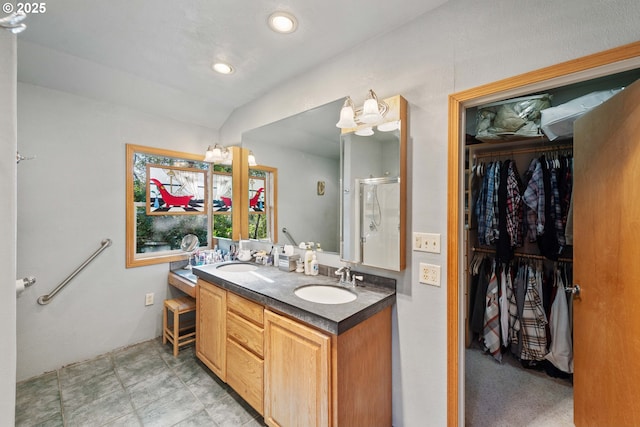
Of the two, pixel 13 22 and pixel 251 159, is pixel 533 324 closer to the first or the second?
pixel 251 159

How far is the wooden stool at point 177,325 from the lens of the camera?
91.6 inches

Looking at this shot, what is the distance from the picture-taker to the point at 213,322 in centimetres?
196

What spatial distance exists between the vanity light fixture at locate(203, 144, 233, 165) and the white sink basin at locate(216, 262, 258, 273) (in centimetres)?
114

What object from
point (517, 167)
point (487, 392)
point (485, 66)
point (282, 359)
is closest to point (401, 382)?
point (282, 359)

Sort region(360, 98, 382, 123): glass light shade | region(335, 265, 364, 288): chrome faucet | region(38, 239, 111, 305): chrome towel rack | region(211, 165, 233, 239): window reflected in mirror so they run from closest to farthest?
region(360, 98, 382, 123): glass light shade
region(335, 265, 364, 288): chrome faucet
region(38, 239, 111, 305): chrome towel rack
region(211, 165, 233, 239): window reflected in mirror

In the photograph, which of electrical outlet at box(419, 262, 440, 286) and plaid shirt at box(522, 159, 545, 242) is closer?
electrical outlet at box(419, 262, 440, 286)

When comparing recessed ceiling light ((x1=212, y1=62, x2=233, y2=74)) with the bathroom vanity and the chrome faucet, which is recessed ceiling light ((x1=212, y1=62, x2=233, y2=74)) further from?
the chrome faucet

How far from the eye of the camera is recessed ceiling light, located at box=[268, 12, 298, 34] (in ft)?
4.83

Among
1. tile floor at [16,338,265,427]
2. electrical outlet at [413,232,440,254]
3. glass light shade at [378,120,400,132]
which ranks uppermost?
glass light shade at [378,120,400,132]

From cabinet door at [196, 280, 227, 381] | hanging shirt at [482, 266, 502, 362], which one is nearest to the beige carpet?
hanging shirt at [482, 266, 502, 362]

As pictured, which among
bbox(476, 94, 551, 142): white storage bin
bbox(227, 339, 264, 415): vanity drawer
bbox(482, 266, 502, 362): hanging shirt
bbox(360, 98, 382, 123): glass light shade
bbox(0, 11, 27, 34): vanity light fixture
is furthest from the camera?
bbox(482, 266, 502, 362): hanging shirt

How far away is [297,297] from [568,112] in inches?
81.4

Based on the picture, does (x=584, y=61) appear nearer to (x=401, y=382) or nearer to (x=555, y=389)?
(x=401, y=382)

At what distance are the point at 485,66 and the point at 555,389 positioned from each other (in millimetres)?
2400
